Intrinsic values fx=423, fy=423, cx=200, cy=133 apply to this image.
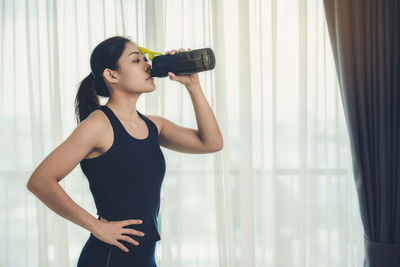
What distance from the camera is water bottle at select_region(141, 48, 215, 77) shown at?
4.36 ft

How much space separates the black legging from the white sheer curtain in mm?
1042

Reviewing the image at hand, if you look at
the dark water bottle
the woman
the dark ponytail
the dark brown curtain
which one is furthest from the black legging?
the dark brown curtain

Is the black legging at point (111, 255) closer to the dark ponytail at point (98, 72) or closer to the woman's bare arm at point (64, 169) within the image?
the woman's bare arm at point (64, 169)

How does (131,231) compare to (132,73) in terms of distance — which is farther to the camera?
(132,73)

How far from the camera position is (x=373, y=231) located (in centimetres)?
213

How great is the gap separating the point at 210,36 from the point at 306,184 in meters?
0.95

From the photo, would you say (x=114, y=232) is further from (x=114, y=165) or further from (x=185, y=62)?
(x=185, y=62)

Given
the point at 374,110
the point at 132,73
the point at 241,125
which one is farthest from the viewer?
the point at 241,125

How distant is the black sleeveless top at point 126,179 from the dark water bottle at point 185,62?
22 centimetres

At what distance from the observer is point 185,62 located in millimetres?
1351

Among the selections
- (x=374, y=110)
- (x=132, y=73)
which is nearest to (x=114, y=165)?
(x=132, y=73)

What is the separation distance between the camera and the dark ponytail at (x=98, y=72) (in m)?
1.33

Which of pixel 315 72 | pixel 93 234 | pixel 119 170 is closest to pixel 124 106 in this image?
pixel 119 170

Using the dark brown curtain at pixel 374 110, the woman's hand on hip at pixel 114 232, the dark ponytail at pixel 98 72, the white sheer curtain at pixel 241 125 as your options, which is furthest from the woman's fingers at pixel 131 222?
the dark brown curtain at pixel 374 110
